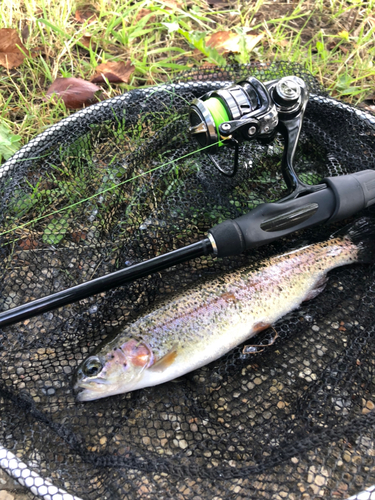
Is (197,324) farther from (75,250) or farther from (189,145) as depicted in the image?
(189,145)

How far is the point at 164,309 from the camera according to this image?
2023mm

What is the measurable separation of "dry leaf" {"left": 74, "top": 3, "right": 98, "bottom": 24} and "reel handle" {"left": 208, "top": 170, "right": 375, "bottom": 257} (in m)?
2.59

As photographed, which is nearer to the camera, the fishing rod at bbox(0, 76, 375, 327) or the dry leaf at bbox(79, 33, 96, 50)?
the fishing rod at bbox(0, 76, 375, 327)

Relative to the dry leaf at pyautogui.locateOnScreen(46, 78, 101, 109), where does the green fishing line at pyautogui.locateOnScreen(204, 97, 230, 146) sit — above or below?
above

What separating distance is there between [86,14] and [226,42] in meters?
1.29

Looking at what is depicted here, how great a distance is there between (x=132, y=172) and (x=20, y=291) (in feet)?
3.07

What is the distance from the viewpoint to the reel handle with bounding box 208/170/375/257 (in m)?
1.80

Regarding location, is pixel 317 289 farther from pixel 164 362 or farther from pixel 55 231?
pixel 55 231

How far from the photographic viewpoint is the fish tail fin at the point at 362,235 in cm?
214

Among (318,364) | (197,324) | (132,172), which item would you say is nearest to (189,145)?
(132,172)

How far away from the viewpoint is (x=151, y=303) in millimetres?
2086

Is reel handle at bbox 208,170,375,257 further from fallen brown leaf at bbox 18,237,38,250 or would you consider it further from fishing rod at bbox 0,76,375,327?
fallen brown leaf at bbox 18,237,38,250

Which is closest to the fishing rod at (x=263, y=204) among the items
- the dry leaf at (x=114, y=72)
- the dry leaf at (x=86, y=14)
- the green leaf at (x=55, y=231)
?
the green leaf at (x=55, y=231)

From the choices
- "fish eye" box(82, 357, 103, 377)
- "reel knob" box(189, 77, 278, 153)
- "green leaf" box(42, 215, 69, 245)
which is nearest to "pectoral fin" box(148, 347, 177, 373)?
"fish eye" box(82, 357, 103, 377)
